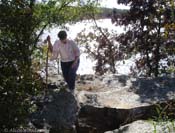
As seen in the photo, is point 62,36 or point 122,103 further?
point 122,103

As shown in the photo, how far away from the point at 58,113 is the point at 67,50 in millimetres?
1520

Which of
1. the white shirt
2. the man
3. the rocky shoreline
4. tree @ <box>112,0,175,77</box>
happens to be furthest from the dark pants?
tree @ <box>112,0,175,77</box>

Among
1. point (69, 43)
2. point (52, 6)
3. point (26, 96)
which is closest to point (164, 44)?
point (52, 6)

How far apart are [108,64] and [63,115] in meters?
10.5

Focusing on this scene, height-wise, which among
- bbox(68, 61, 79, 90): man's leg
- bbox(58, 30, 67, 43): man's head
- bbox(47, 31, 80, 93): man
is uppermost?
bbox(58, 30, 67, 43): man's head

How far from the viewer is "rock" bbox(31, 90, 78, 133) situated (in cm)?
997

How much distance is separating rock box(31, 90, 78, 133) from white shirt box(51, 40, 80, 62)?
815 millimetres

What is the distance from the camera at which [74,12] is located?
14445 millimetres

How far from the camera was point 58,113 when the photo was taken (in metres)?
10.3

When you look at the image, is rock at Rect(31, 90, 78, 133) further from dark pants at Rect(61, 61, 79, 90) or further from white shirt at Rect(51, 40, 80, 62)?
white shirt at Rect(51, 40, 80, 62)

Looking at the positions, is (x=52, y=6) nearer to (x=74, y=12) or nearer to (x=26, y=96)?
(x=74, y=12)

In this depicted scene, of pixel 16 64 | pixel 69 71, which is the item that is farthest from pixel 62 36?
pixel 16 64

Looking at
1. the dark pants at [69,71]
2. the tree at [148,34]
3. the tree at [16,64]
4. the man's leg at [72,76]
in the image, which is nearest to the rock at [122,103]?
the man's leg at [72,76]

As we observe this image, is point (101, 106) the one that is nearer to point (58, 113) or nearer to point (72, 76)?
point (72, 76)
